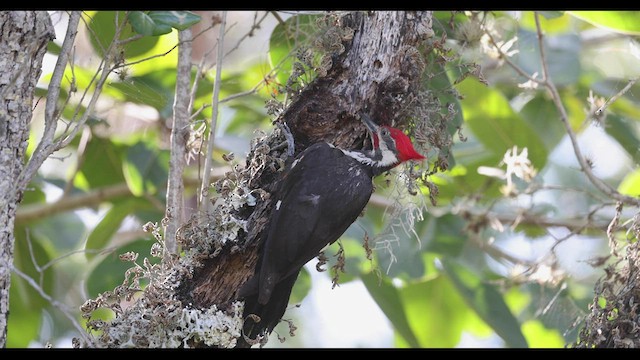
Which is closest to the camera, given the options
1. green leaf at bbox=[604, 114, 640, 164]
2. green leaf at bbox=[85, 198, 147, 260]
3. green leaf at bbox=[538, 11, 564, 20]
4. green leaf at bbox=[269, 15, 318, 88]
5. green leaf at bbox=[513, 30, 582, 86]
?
green leaf at bbox=[269, 15, 318, 88]

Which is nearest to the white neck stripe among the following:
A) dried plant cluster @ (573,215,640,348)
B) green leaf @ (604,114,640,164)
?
dried plant cluster @ (573,215,640,348)

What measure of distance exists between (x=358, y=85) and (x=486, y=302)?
228 cm

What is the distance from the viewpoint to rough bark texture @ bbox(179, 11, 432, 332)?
3461mm

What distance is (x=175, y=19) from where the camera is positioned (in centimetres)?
362

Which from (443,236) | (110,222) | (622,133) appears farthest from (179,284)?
(622,133)

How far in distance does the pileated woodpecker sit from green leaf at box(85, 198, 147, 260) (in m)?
2.24

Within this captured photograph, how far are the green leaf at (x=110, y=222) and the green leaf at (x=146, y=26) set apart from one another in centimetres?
206

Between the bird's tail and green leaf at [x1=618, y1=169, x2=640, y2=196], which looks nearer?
the bird's tail

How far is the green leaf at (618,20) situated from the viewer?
4.37 metres

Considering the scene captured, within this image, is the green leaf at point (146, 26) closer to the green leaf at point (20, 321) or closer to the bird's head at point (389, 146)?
the bird's head at point (389, 146)

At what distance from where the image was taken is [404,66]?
354 centimetres

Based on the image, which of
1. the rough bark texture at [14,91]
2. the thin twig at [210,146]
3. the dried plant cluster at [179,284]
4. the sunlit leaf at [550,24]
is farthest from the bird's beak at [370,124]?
the sunlit leaf at [550,24]

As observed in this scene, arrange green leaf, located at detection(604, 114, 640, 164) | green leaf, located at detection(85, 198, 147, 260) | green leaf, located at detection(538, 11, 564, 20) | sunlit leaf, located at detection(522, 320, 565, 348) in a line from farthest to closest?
sunlit leaf, located at detection(522, 320, 565, 348), green leaf, located at detection(85, 198, 147, 260), green leaf, located at detection(604, 114, 640, 164), green leaf, located at detection(538, 11, 564, 20)

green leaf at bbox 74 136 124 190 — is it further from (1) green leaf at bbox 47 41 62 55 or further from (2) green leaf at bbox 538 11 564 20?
(2) green leaf at bbox 538 11 564 20
